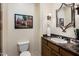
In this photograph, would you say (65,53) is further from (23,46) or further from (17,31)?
(17,31)

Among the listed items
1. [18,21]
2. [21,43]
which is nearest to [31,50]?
[21,43]

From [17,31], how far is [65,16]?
0.94 metres

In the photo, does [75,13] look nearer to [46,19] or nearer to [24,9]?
[46,19]

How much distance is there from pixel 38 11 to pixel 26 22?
0.30 m

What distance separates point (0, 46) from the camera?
176 cm

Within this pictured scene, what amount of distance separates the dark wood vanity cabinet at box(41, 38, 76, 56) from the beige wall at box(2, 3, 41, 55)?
141 millimetres

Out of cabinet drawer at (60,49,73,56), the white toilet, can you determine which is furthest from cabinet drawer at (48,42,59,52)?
the white toilet

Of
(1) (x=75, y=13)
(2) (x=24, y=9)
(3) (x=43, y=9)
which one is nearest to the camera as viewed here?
(2) (x=24, y=9)

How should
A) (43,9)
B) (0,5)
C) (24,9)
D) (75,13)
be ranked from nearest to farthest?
(0,5)
(24,9)
(43,9)
(75,13)

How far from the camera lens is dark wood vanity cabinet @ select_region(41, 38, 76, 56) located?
1.58 metres

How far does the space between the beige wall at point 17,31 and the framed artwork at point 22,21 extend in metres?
0.05

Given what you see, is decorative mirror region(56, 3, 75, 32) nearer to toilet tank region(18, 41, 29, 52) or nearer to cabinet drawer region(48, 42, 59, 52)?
cabinet drawer region(48, 42, 59, 52)

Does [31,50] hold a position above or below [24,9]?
below

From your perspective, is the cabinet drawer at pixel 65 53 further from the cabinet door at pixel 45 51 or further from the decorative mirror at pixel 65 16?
the decorative mirror at pixel 65 16
